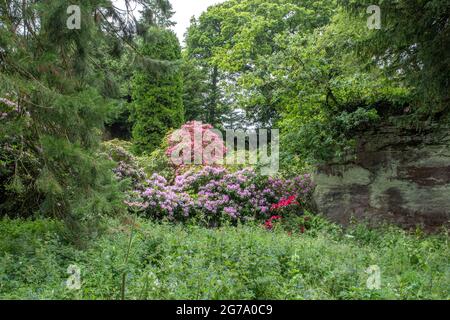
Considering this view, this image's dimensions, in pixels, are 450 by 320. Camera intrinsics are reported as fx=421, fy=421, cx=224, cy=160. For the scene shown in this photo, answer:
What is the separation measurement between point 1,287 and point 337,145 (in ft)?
20.7

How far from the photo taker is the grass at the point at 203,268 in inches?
137

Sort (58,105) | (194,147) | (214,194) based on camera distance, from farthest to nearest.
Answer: (194,147) < (214,194) < (58,105)

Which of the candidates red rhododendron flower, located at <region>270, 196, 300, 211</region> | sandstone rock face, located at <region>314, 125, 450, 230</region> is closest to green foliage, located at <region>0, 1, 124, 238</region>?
red rhododendron flower, located at <region>270, 196, 300, 211</region>

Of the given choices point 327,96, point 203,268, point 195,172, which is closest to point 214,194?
point 195,172

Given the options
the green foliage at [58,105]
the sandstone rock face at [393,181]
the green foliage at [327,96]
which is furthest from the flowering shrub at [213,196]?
the green foliage at [58,105]

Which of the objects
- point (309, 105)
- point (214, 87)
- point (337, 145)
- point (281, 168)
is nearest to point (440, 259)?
point (337, 145)

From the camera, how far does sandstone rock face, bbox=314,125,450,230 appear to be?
768 centimetres

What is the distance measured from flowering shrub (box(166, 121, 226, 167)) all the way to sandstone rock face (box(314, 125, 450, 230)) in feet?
12.7

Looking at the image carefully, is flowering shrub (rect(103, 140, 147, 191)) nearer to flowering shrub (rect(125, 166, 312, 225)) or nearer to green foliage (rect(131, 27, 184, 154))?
flowering shrub (rect(125, 166, 312, 225))

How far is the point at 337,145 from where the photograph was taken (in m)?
8.23

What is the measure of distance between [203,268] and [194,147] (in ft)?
25.8

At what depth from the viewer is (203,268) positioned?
409cm

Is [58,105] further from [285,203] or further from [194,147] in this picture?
[194,147]
